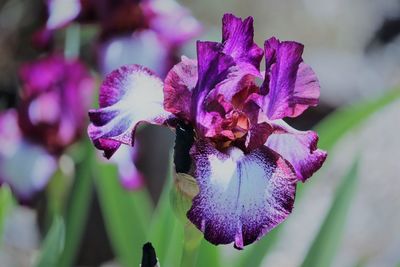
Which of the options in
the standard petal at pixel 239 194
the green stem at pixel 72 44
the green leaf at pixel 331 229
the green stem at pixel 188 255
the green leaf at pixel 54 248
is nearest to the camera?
the standard petal at pixel 239 194

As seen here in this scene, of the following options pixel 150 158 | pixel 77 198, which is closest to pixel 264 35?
pixel 150 158

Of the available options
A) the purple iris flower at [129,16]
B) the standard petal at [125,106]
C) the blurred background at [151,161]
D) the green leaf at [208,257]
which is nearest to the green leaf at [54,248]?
the blurred background at [151,161]

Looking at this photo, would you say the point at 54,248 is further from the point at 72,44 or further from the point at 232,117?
the point at 72,44

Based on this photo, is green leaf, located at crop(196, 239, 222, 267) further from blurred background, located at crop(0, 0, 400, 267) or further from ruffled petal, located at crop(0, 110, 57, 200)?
ruffled petal, located at crop(0, 110, 57, 200)

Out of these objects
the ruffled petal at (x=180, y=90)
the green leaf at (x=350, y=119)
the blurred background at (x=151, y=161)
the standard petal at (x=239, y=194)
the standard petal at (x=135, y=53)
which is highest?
the ruffled petal at (x=180, y=90)

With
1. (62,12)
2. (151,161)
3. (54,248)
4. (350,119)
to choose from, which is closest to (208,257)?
(54,248)

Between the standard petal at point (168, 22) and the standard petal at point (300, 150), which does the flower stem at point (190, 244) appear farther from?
the standard petal at point (168, 22)

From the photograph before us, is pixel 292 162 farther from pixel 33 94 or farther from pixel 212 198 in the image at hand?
pixel 33 94
